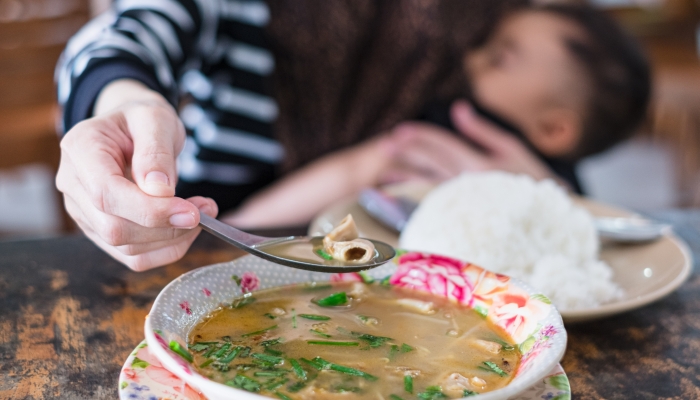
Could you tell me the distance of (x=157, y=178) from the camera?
0.72m

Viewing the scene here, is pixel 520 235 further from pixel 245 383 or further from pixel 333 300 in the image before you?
pixel 245 383

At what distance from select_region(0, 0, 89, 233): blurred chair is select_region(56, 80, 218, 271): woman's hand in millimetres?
2655

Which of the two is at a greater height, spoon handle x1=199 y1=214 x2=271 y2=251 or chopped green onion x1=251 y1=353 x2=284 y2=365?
spoon handle x1=199 y1=214 x2=271 y2=251

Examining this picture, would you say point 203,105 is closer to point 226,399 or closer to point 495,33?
point 495,33

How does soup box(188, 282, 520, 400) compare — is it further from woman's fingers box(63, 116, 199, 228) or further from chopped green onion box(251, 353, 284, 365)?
woman's fingers box(63, 116, 199, 228)

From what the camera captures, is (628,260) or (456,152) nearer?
(628,260)

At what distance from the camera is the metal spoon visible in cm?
76

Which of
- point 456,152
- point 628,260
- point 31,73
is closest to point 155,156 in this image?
point 628,260

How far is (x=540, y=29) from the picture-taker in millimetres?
1828

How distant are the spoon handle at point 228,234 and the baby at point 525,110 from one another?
3.38 feet

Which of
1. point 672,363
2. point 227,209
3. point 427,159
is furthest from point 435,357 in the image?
point 227,209

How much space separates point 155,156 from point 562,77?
1.43m

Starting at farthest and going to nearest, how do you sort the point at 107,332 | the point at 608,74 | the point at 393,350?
the point at 608,74, the point at 107,332, the point at 393,350

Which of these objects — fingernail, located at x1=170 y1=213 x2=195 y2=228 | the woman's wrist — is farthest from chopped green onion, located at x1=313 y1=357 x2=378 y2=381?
the woman's wrist
